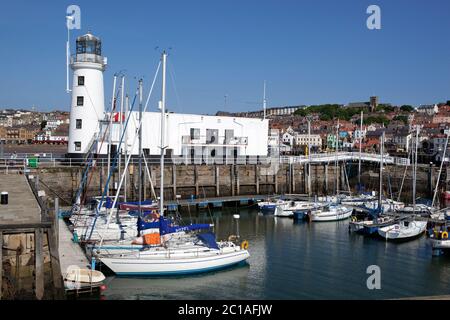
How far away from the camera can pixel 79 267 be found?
64.2 feet

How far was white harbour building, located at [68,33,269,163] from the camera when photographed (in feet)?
137

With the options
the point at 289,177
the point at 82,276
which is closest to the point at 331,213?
the point at 289,177

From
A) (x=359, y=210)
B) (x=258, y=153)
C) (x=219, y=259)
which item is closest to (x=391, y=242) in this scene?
(x=359, y=210)

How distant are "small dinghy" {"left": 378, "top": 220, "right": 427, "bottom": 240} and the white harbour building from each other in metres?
18.6

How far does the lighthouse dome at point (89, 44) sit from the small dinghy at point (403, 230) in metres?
27.7

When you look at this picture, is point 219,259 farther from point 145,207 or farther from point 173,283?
point 145,207

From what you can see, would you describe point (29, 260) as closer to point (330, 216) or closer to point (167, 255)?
point (167, 255)

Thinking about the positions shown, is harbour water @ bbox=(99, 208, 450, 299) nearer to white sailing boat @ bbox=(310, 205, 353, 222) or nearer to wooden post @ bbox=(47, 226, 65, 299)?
wooden post @ bbox=(47, 226, 65, 299)

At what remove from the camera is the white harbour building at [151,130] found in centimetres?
4175

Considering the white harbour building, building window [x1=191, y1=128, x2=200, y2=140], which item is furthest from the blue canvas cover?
building window [x1=191, y1=128, x2=200, y2=140]

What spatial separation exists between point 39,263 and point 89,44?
3020 cm

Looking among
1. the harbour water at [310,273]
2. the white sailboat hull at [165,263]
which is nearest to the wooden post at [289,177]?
the harbour water at [310,273]

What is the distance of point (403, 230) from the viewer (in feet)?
100

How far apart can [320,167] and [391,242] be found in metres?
21.8
